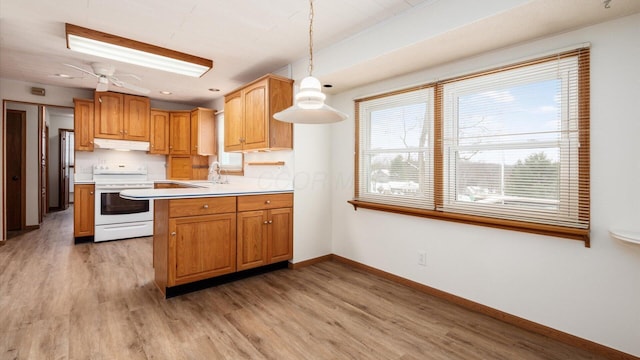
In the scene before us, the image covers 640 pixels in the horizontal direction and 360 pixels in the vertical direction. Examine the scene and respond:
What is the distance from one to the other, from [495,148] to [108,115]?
532cm

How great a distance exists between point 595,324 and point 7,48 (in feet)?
18.4

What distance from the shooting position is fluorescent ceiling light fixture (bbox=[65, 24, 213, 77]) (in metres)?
2.62

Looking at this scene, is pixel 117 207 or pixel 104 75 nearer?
pixel 104 75

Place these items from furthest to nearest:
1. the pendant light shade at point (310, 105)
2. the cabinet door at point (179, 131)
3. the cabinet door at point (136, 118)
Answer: the cabinet door at point (179, 131) → the cabinet door at point (136, 118) → the pendant light shade at point (310, 105)

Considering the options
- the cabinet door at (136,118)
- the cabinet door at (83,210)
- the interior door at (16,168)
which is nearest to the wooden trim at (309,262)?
the cabinet door at (83,210)

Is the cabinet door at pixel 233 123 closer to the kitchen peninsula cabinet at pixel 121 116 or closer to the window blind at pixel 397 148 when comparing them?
the window blind at pixel 397 148

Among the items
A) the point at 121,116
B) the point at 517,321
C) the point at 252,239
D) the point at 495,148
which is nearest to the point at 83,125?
the point at 121,116

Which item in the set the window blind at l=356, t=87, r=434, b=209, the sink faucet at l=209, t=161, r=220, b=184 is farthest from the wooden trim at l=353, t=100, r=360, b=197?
the sink faucet at l=209, t=161, r=220, b=184

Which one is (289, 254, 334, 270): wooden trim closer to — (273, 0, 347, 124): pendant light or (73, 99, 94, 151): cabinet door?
(273, 0, 347, 124): pendant light

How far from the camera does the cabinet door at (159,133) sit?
17.0ft

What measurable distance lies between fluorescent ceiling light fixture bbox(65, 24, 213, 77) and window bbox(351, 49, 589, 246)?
2.05 meters

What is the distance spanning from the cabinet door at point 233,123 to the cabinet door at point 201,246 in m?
1.22

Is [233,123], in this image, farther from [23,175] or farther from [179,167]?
[23,175]

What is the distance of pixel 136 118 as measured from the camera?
4.95 m
